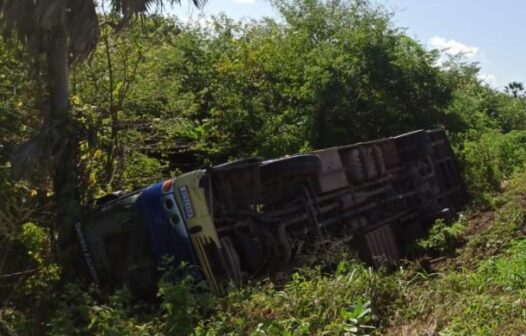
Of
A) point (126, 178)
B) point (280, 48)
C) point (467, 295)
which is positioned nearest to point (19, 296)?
point (126, 178)

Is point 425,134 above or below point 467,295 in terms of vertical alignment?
above

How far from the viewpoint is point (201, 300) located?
580 centimetres

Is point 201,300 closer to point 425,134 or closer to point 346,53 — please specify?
point 425,134

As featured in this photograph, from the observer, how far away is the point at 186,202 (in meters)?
7.04

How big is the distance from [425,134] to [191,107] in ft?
14.1

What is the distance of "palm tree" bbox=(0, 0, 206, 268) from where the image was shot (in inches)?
315

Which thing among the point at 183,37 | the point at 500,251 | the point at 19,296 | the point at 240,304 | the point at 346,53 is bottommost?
the point at 500,251

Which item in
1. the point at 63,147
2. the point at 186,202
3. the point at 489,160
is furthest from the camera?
the point at 489,160

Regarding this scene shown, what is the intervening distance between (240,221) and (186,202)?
2.17ft

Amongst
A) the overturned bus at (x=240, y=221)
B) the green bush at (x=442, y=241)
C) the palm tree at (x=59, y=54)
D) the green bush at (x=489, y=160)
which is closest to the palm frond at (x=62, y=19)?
the palm tree at (x=59, y=54)

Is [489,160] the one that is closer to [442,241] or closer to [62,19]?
[442,241]

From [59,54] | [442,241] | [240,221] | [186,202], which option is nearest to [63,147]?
[59,54]

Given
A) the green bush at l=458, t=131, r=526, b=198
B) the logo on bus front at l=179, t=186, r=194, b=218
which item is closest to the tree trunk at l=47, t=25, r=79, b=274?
the logo on bus front at l=179, t=186, r=194, b=218

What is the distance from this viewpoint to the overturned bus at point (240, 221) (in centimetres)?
702
